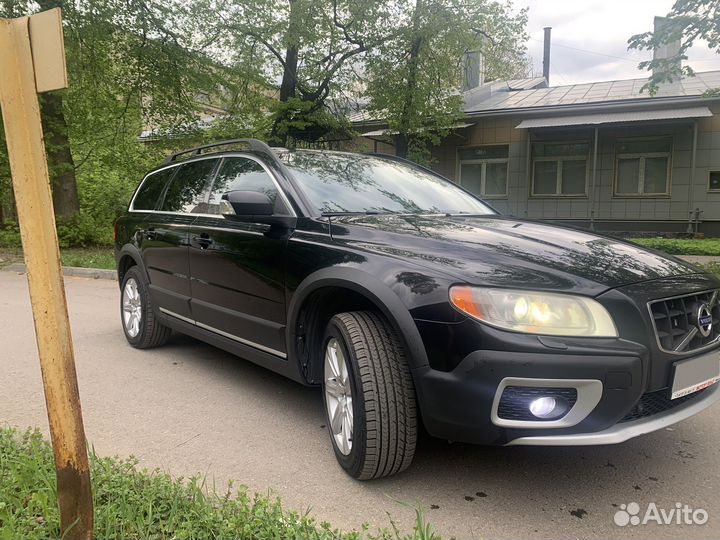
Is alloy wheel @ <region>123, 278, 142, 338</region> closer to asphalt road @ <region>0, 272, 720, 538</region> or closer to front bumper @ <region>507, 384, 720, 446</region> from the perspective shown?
asphalt road @ <region>0, 272, 720, 538</region>

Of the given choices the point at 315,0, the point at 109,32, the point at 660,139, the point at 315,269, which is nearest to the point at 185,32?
the point at 109,32

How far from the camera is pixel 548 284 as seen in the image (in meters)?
2.33

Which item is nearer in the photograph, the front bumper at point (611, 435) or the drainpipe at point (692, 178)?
the front bumper at point (611, 435)

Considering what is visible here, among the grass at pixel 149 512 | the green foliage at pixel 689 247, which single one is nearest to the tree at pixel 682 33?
the green foliage at pixel 689 247

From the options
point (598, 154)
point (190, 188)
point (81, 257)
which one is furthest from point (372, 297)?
point (598, 154)

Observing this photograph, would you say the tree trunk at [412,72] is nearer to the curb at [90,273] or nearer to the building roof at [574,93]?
the building roof at [574,93]

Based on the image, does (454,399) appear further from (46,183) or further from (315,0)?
(315,0)

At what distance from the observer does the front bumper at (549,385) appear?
2.21 meters

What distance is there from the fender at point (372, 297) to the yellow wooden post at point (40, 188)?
124 cm

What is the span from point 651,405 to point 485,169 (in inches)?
667

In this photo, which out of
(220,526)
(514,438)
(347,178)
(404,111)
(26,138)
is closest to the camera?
(26,138)

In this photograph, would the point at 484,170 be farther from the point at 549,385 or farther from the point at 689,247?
the point at 549,385

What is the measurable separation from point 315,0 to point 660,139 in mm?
10255

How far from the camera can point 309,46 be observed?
46.9 feet
